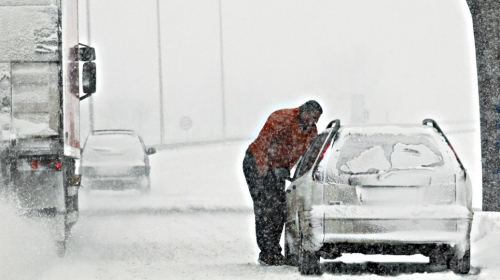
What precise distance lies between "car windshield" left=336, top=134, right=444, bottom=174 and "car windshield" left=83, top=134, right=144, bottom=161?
15.3 m

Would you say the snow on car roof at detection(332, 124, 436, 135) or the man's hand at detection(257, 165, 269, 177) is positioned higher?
the snow on car roof at detection(332, 124, 436, 135)

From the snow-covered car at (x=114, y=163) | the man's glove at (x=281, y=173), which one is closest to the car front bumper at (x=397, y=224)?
the man's glove at (x=281, y=173)

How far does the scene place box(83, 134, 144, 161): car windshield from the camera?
938 inches

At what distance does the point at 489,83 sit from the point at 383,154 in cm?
504

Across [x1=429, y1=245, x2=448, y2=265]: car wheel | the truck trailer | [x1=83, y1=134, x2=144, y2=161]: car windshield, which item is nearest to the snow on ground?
[x1=429, y1=245, x2=448, y2=265]: car wheel

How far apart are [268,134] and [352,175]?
183cm

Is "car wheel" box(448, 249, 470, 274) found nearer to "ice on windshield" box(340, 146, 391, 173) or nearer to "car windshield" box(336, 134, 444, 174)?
"car windshield" box(336, 134, 444, 174)

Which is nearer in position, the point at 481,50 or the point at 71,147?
the point at 71,147

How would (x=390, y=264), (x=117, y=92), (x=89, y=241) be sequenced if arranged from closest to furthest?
1. (x=390, y=264)
2. (x=89, y=241)
3. (x=117, y=92)

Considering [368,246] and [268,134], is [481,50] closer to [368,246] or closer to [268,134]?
[268,134]

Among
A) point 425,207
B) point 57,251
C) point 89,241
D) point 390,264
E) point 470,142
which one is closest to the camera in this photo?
point 425,207

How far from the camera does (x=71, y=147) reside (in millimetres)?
11117

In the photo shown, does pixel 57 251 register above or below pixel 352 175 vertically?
below

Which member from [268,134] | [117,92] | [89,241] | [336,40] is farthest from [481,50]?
[117,92]
